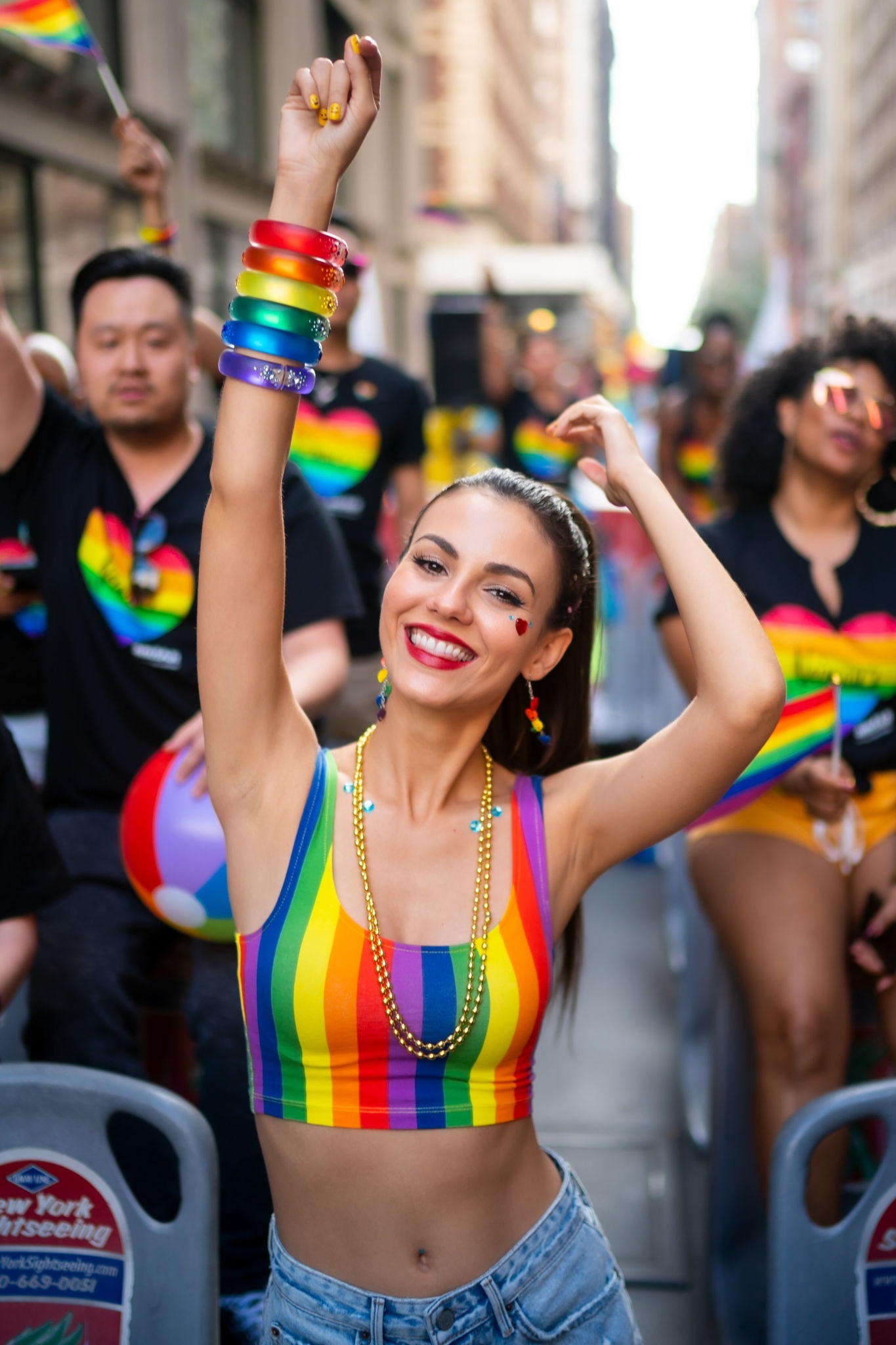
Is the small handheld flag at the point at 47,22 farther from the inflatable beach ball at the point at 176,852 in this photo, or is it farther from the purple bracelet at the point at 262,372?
the purple bracelet at the point at 262,372

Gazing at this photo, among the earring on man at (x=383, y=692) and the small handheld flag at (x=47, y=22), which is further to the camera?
the small handheld flag at (x=47, y=22)

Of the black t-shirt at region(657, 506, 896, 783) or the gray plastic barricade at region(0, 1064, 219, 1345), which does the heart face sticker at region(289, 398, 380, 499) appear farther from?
the gray plastic barricade at region(0, 1064, 219, 1345)

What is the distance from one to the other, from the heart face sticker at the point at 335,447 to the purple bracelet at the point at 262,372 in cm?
318

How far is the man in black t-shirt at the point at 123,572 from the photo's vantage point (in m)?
2.78

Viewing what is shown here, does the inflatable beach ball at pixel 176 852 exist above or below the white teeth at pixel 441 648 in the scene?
below

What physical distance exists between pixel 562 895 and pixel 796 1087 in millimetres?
1053

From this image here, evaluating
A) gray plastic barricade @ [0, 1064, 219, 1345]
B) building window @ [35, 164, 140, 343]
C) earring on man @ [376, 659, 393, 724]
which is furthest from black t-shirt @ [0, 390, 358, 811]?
building window @ [35, 164, 140, 343]

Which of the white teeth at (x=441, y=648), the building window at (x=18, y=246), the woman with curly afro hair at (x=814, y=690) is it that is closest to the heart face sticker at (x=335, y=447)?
the woman with curly afro hair at (x=814, y=690)

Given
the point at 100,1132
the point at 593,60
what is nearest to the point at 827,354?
the point at 100,1132

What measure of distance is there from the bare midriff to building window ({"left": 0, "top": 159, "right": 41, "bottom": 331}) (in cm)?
863

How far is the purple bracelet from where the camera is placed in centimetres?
157

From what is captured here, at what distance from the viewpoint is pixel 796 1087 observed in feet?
8.64

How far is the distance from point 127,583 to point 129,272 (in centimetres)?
→ 72

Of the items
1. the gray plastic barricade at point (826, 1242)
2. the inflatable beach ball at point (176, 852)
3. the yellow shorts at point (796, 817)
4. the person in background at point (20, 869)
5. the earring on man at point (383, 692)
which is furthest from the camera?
the yellow shorts at point (796, 817)
